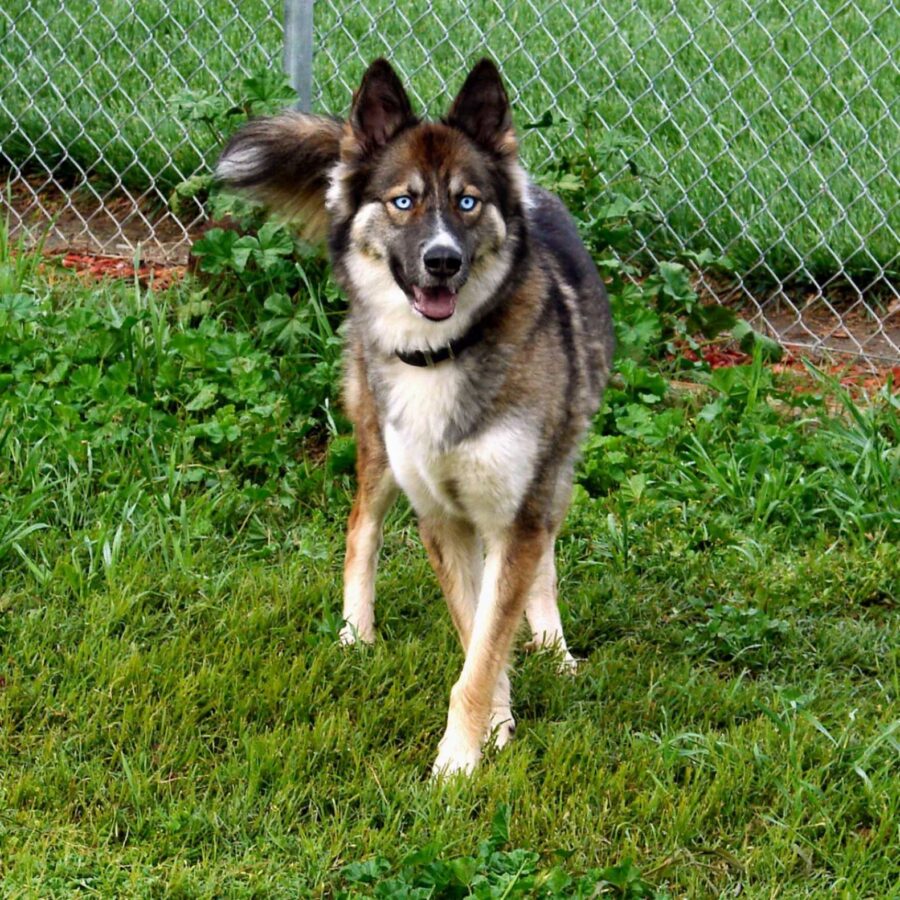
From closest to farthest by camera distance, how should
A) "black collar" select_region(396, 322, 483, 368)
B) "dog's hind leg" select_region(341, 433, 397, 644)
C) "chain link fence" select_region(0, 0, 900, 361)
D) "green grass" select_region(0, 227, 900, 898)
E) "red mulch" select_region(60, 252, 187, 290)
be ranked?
"green grass" select_region(0, 227, 900, 898) < "black collar" select_region(396, 322, 483, 368) < "dog's hind leg" select_region(341, 433, 397, 644) < "red mulch" select_region(60, 252, 187, 290) < "chain link fence" select_region(0, 0, 900, 361)

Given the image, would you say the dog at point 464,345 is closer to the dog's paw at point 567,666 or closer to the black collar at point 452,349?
the black collar at point 452,349

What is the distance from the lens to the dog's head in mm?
3188

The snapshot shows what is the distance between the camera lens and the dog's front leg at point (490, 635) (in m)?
3.22

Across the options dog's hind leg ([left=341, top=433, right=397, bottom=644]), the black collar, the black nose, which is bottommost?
dog's hind leg ([left=341, top=433, right=397, bottom=644])

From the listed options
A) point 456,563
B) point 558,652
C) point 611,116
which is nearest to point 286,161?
point 456,563

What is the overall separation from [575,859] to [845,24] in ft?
17.6

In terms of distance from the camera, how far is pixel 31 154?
19.6ft

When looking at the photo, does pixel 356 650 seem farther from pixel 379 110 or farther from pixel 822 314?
pixel 822 314

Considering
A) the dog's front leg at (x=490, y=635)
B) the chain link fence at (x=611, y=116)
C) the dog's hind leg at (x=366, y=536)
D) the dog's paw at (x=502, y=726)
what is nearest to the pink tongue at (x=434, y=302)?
the dog's front leg at (x=490, y=635)

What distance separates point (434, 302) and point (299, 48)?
2024 mm

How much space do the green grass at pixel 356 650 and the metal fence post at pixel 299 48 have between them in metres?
0.69

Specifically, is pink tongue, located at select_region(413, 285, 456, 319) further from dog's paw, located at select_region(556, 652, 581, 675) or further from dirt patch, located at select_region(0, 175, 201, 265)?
dirt patch, located at select_region(0, 175, 201, 265)

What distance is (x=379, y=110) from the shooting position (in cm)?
334

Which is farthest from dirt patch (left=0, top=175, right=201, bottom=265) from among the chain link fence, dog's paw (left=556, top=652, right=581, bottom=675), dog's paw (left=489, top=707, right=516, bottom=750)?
dog's paw (left=489, top=707, right=516, bottom=750)
